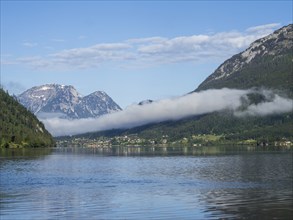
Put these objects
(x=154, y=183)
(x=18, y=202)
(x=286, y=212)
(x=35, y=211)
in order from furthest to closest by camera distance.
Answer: (x=154, y=183) < (x=18, y=202) < (x=35, y=211) < (x=286, y=212)

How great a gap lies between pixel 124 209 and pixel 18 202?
13829 mm

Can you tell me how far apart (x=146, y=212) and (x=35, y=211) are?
1152 centimetres

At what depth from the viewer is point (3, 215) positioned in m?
52.1

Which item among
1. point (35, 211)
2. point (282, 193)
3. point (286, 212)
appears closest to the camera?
point (286, 212)

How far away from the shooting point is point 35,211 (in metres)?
55.2

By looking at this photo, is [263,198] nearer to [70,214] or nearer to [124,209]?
[124,209]

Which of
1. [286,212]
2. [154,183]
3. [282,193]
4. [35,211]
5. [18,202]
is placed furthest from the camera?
[154,183]

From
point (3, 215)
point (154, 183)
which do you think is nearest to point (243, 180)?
point (154, 183)

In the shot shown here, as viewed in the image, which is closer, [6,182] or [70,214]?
[70,214]

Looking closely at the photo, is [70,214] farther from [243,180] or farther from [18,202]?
[243,180]

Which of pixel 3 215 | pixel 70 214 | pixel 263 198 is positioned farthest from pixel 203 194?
pixel 3 215

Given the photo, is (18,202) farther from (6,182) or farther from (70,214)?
(6,182)

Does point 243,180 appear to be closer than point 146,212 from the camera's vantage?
No

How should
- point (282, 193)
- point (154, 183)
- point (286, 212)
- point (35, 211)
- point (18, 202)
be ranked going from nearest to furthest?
1. point (286, 212)
2. point (35, 211)
3. point (18, 202)
4. point (282, 193)
5. point (154, 183)
